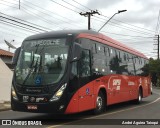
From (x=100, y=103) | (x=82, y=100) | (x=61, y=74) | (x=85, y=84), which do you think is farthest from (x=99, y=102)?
(x=61, y=74)

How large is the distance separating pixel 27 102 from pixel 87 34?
3704mm

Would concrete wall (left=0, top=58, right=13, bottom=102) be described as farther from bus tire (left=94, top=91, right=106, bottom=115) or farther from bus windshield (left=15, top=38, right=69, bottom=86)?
bus windshield (left=15, top=38, right=69, bottom=86)

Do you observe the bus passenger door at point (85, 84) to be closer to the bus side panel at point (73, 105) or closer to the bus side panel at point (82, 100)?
the bus side panel at point (82, 100)

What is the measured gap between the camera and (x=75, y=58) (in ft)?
42.4

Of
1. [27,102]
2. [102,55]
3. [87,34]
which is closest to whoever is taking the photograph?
[27,102]

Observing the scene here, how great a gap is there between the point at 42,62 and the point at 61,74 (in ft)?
2.93

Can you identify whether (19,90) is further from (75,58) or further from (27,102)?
(75,58)

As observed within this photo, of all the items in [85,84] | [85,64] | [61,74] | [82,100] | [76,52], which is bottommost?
[82,100]

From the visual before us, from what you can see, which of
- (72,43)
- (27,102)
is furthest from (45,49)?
(27,102)

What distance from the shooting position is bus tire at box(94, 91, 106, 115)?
15.1 metres

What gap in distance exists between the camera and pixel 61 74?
12.6m

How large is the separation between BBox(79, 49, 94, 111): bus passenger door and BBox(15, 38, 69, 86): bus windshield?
3.05ft

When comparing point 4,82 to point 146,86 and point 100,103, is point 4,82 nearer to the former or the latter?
point 146,86

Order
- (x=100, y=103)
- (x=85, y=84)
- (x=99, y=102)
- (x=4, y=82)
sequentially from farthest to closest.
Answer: (x=4, y=82) → (x=100, y=103) → (x=99, y=102) → (x=85, y=84)
